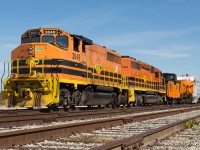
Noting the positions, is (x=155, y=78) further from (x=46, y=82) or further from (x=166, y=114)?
(x=46, y=82)

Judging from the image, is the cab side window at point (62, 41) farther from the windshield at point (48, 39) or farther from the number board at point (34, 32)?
the number board at point (34, 32)

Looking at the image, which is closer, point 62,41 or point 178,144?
point 178,144

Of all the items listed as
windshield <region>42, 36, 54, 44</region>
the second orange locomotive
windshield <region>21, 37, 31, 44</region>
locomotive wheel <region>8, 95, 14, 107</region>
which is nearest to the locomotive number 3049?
the second orange locomotive

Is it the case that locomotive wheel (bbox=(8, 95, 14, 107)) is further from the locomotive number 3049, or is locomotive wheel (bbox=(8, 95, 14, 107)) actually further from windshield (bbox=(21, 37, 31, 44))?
the locomotive number 3049

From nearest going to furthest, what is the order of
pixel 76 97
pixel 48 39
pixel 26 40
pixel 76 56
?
pixel 48 39 < pixel 26 40 < pixel 76 56 < pixel 76 97

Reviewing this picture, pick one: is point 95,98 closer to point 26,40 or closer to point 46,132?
point 26,40

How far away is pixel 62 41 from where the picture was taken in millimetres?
→ 15234

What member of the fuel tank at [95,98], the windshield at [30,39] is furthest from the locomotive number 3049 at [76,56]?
the fuel tank at [95,98]

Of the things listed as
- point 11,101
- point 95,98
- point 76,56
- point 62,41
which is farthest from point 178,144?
point 95,98

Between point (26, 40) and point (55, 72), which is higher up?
point (26, 40)

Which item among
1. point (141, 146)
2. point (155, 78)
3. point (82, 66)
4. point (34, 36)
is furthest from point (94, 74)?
point (155, 78)

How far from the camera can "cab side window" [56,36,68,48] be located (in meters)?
15.2

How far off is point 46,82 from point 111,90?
6782 mm

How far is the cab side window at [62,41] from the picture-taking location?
15154mm
